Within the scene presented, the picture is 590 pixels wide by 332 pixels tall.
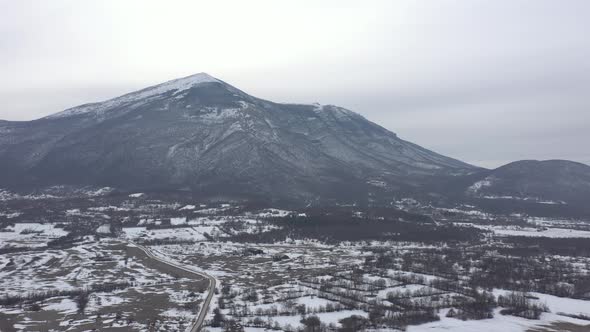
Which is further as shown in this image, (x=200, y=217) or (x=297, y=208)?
(x=297, y=208)

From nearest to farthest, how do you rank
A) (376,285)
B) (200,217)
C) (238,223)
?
(376,285), (238,223), (200,217)

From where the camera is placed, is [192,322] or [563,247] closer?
[192,322]

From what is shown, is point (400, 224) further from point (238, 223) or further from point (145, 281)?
point (145, 281)

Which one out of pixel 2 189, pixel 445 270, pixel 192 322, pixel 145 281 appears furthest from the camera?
pixel 2 189

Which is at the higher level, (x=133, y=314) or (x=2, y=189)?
(x=2, y=189)

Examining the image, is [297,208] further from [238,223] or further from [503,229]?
[503,229]

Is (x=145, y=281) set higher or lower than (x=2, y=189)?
lower

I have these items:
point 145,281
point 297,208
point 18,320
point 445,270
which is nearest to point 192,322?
point 18,320

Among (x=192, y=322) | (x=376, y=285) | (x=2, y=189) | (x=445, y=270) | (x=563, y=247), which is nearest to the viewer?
(x=192, y=322)

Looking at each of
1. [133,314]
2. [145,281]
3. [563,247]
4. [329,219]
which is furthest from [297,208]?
[133,314]
